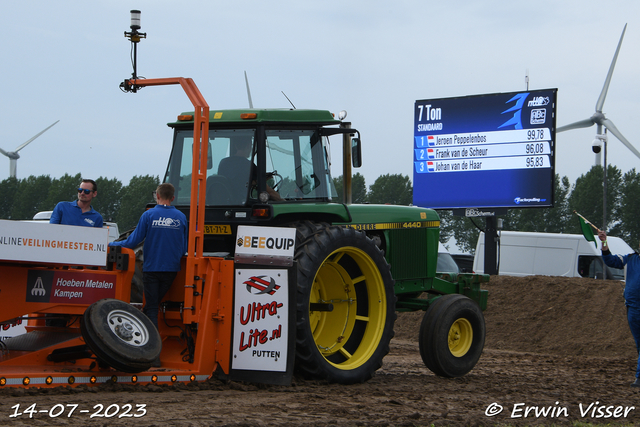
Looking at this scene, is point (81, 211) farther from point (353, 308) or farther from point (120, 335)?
point (353, 308)

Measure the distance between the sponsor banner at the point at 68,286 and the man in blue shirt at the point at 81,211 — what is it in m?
1.19

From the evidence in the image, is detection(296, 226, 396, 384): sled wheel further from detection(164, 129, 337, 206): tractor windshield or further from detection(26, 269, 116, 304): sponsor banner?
detection(26, 269, 116, 304): sponsor banner

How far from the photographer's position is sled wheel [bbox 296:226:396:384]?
786 centimetres

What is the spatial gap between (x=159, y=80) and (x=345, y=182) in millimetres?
2633

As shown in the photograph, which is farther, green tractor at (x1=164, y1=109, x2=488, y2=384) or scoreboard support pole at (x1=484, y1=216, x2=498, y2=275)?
scoreboard support pole at (x1=484, y1=216, x2=498, y2=275)

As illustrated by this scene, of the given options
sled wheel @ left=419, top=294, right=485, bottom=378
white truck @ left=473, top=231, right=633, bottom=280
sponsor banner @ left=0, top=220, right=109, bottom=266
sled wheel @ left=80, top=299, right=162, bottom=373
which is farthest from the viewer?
white truck @ left=473, top=231, right=633, bottom=280

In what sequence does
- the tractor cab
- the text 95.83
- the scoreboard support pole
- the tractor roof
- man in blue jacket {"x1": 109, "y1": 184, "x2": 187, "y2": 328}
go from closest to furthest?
1. man in blue jacket {"x1": 109, "y1": 184, "x2": 187, "y2": 328}
2. the tractor cab
3. the tractor roof
4. the text 95.83
5. the scoreboard support pole

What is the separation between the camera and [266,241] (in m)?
6.97

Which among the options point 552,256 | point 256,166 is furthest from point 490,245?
point 256,166

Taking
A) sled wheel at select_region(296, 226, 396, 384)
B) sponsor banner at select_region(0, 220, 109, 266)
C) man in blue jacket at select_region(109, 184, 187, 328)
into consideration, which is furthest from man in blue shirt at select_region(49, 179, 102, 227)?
sled wheel at select_region(296, 226, 396, 384)

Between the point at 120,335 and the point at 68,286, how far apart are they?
663 millimetres

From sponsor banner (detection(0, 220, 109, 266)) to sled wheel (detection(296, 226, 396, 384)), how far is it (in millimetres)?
2227

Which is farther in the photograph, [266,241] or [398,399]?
[266,241]

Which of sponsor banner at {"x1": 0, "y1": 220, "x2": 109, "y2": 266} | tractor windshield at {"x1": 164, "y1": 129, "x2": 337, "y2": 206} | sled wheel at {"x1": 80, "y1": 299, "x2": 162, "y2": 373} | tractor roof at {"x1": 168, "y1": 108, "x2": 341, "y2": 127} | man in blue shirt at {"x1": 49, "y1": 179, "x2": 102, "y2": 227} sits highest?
tractor roof at {"x1": 168, "y1": 108, "x2": 341, "y2": 127}
